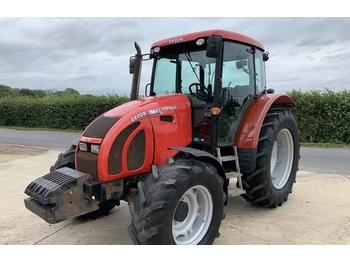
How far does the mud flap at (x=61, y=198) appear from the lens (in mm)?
3926

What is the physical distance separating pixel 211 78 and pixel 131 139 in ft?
4.73

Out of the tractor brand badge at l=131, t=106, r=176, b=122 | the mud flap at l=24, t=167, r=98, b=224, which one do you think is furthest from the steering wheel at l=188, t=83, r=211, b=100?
the mud flap at l=24, t=167, r=98, b=224

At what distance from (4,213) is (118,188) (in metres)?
2.47

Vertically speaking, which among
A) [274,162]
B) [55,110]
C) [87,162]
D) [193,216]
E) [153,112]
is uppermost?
[55,110]

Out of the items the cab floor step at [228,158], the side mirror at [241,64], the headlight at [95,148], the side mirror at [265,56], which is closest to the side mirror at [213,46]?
the side mirror at [241,64]

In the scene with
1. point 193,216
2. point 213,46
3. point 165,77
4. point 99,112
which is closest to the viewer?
point 193,216

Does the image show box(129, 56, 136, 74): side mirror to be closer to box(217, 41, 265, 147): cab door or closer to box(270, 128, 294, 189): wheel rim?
box(217, 41, 265, 147): cab door

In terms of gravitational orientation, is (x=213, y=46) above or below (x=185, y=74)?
above

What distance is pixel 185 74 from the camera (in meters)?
5.44

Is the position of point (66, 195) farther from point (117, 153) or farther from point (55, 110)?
point (55, 110)

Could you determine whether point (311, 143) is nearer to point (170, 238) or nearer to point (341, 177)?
point (341, 177)

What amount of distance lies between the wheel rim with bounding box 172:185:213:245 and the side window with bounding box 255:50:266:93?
2.23 meters

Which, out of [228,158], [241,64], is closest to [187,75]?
[241,64]

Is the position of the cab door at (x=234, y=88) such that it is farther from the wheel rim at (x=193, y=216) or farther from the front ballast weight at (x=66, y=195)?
the front ballast weight at (x=66, y=195)
